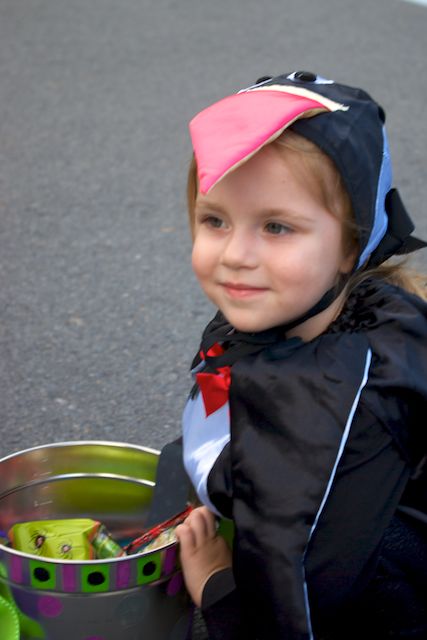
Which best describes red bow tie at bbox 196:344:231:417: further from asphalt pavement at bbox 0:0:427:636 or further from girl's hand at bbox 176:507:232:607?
asphalt pavement at bbox 0:0:427:636

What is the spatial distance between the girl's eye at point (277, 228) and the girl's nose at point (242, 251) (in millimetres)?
29

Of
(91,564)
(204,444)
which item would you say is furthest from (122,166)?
(91,564)

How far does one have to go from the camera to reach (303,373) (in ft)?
5.47

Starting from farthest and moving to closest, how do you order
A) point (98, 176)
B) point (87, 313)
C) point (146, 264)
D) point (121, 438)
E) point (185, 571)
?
point (98, 176)
point (146, 264)
point (87, 313)
point (121, 438)
point (185, 571)

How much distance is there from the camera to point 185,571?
177 cm

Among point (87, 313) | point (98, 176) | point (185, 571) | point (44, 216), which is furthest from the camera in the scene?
point (98, 176)

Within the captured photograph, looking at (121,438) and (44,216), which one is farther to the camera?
(44,216)

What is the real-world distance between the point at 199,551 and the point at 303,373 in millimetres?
360

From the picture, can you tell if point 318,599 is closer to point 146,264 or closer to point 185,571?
point 185,571

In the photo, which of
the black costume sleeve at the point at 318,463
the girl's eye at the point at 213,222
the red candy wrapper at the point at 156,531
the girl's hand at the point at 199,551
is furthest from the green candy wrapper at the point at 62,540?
the girl's eye at the point at 213,222

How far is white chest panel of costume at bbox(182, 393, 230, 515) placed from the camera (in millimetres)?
1811

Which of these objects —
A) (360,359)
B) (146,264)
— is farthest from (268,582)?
(146,264)

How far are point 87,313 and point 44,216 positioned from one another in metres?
0.68

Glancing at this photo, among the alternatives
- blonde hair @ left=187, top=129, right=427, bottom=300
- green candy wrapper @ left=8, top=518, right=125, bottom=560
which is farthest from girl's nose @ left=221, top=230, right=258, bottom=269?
green candy wrapper @ left=8, top=518, right=125, bottom=560
